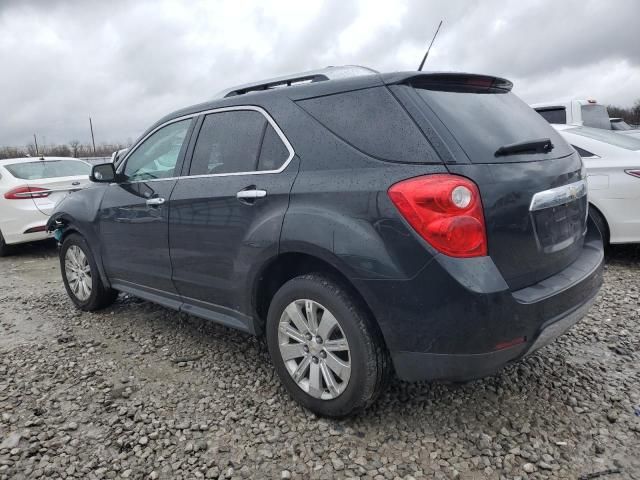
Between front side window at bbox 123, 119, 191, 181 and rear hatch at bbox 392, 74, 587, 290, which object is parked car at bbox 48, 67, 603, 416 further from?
front side window at bbox 123, 119, 191, 181

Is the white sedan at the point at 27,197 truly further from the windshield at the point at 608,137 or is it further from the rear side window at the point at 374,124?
the windshield at the point at 608,137

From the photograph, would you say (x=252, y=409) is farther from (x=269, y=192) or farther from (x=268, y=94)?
(x=268, y=94)

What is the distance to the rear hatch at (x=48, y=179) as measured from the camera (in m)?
7.00

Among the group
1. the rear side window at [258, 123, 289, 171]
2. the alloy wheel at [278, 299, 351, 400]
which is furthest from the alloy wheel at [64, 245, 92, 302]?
the alloy wheel at [278, 299, 351, 400]

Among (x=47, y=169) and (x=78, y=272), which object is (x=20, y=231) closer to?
(x=47, y=169)

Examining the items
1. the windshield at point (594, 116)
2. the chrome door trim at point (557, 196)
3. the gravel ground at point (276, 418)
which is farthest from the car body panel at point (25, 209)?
the windshield at point (594, 116)

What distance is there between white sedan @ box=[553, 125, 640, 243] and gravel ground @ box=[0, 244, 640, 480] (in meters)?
1.39

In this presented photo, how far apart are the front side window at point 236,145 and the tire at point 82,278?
1717 mm

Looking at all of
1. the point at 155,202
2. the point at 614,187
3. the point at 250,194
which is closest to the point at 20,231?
the point at 155,202

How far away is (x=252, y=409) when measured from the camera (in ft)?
8.98

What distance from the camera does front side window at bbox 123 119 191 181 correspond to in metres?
3.44

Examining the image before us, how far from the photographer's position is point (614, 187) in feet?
15.5

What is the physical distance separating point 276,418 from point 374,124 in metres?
1.62

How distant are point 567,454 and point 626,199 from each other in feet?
11.0
